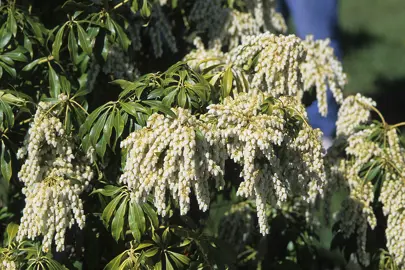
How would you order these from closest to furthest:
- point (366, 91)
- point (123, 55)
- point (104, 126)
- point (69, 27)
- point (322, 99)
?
1. point (104, 126)
2. point (69, 27)
3. point (123, 55)
4. point (322, 99)
5. point (366, 91)

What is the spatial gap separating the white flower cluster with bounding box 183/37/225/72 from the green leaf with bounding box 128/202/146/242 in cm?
86

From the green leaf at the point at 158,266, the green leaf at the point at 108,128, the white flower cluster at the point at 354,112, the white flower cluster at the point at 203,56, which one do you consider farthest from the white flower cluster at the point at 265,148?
the white flower cluster at the point at 354,112

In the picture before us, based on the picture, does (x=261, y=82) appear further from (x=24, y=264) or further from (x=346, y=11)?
(x=346, y=11)

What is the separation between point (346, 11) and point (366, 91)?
1.03 m

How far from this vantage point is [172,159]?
109 inches

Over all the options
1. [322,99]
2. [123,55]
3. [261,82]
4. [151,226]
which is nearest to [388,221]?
[322,99]

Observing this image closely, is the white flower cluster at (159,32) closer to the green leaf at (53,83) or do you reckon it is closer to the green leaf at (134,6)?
the green leaf at (134,6)

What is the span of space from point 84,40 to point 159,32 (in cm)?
69

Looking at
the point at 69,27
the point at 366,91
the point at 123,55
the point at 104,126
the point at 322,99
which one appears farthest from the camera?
the point at 366,91

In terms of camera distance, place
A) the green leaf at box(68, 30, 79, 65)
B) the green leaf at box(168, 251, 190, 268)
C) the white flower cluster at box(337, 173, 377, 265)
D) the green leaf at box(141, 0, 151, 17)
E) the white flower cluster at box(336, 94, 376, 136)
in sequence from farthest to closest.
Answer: the white flower cluster at box(336, 94, 376, 136) < the white flower cluster at box(337, 173, 377, 265) < the green leaf at box(141, 0, 151, 17) < the green leaf at box(68, 30, 79, 65) < the green leaf at box(168, 251, 190, 268)

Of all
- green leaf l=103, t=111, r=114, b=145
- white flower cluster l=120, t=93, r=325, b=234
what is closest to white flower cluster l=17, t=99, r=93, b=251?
green leaf l=103, t=111, r=114, b=145

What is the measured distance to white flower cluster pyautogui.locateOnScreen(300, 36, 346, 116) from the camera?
4.16 m

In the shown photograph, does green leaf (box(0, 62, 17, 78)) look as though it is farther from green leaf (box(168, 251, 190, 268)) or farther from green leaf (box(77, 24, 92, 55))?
green leaf (box(168, 251, 190, 268))

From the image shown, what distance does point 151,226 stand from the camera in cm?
330
